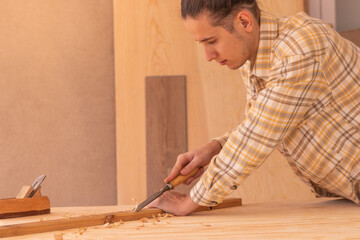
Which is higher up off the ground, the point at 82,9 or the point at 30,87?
the point at 82,9

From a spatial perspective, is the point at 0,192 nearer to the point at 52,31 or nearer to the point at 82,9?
the point at 52,31

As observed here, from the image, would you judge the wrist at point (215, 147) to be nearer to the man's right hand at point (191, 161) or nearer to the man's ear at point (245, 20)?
the man's right hand at point (191, 161)

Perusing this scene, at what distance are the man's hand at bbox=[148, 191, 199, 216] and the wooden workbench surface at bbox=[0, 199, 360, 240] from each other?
30 mm

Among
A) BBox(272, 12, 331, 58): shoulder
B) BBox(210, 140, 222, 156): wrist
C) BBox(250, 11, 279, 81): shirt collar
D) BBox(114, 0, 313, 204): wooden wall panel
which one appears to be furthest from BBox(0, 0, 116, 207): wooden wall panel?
BBox(272, 12, 331, 58): shoulder

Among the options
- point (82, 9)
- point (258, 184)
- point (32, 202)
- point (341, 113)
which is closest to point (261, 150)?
point (341, 113)

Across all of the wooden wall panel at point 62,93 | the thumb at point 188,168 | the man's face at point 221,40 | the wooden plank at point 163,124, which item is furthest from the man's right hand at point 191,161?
the wooden wall panel at point 62,93

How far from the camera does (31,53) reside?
2830mm

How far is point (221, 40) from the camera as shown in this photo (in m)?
1.44

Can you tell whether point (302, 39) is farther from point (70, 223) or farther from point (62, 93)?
point (62, 93)

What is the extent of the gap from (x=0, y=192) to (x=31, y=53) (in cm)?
82

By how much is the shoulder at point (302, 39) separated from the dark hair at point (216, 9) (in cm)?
15

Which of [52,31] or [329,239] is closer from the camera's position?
[329,239]

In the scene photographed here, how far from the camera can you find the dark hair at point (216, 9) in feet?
4.60

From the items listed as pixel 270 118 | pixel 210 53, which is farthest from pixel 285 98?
pixel 210 53
